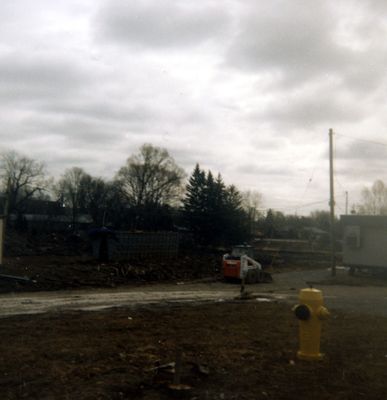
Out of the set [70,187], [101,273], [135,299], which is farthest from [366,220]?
[70,187]

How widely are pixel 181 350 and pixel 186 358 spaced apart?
0.56 ft

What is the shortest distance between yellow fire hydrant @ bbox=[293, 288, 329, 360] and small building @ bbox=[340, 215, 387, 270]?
90.2 feet

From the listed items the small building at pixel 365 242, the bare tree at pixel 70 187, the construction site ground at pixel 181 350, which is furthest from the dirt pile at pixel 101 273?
the bare tree at pixel 70 187

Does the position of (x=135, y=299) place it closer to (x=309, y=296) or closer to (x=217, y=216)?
(x=309, y=296)

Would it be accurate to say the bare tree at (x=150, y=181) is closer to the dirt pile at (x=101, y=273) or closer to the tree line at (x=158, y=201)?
the tree line at (x=158, y=201)

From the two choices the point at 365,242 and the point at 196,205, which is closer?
the point at 365,242

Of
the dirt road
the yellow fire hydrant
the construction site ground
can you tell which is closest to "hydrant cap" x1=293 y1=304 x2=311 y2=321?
the yellow fire hydrant

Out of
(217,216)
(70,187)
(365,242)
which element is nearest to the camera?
(365,242)

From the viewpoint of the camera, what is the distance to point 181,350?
851 cm

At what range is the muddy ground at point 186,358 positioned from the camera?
263 inches

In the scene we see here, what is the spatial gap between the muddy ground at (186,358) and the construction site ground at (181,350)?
0.6 inches

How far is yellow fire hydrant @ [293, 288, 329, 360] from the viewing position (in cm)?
856

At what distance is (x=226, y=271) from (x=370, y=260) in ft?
38.2

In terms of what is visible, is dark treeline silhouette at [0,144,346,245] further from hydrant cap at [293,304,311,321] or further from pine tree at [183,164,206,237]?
hydrant cap at [293,304,311,321]
